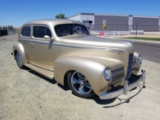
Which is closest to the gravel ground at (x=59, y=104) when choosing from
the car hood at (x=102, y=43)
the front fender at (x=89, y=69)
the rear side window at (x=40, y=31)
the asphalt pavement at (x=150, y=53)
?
the front fender at (x=89, y=69)

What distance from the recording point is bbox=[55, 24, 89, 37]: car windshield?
5.75 m

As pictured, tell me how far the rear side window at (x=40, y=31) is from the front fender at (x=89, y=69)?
4.24ft

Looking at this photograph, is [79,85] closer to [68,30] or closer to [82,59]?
[82,59]

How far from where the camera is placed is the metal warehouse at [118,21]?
51237mm

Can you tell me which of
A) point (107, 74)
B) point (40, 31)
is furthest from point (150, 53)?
point (107, 74)

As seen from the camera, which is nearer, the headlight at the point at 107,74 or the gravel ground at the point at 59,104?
the gravel ground at the point at 59,104

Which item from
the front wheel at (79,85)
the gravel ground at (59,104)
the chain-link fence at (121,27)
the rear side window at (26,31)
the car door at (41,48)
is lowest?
the gravel ground at (59,104)

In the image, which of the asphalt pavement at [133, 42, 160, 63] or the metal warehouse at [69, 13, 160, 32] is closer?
the asphalt pavement at [133, 42, 160, 63]

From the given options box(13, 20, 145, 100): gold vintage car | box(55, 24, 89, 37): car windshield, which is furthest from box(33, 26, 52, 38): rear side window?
box(55, 24, 89, 37): car windshield

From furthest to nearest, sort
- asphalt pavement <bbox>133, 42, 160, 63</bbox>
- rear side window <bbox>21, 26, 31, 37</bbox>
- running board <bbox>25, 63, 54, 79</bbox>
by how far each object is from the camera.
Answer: asphalt pavement <bbox>133, 42, 160, 63</bbox>
rear side window <bbox>21, 26, 31, 37</bbox>
running board <bbox>25, 63, 54, 79</bbox>

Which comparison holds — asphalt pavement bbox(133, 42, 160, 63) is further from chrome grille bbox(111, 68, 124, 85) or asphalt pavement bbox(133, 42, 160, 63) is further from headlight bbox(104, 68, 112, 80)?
headlight bbox(104, 68, 112, 80)

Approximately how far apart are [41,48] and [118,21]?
53.0m

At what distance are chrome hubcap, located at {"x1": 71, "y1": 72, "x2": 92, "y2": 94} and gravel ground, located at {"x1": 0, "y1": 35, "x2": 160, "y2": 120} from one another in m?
0.21

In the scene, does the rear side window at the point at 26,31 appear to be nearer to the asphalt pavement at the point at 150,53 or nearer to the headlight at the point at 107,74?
the headlight at the point at 107,74
